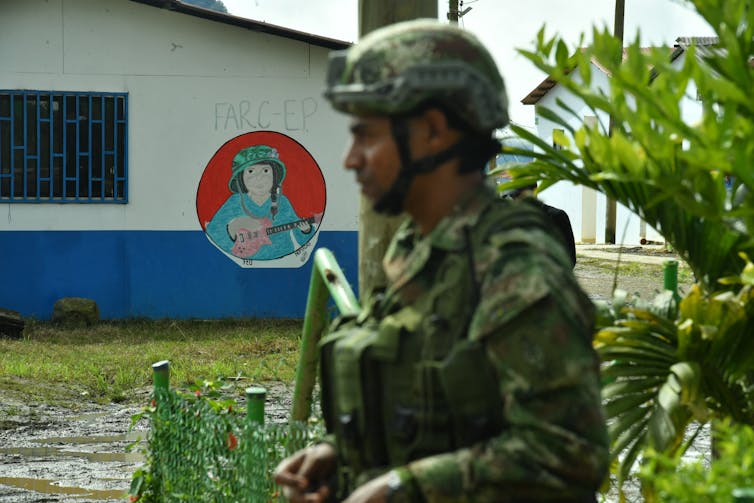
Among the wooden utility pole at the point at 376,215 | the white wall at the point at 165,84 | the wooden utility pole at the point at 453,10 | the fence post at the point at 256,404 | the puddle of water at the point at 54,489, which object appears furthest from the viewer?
the wooden utility pole at the point at 453,10

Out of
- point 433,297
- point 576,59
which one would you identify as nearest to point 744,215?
point 433,297

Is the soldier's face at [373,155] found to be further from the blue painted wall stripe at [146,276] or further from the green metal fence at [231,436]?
the blue painted wall stripe at [146,276]

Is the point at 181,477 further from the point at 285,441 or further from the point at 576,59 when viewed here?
the point at 576,59

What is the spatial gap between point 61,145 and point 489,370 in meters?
12.5

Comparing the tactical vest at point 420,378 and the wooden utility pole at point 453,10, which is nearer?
the tactical vest at point 420,378

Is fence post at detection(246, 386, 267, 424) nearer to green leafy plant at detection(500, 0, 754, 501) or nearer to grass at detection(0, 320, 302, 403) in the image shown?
green leafy plant at detection(500, 0, 754, 501)

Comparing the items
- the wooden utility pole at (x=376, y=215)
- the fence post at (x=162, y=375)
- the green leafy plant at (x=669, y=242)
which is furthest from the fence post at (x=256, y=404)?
the fence post at (x=162, y=375)

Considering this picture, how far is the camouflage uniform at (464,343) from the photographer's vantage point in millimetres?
1943

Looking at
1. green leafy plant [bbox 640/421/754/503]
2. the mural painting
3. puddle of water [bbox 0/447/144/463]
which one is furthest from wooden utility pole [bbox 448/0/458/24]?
green leafy plant [bbox 640/421/754/503]

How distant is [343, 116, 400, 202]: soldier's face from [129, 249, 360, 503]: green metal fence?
124 centimetres

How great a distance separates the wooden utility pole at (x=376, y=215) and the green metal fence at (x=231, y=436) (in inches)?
7.8

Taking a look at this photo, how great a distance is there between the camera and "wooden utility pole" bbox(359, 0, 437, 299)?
4.11 m

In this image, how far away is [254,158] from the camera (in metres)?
14.0

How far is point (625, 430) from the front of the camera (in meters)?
3.47
